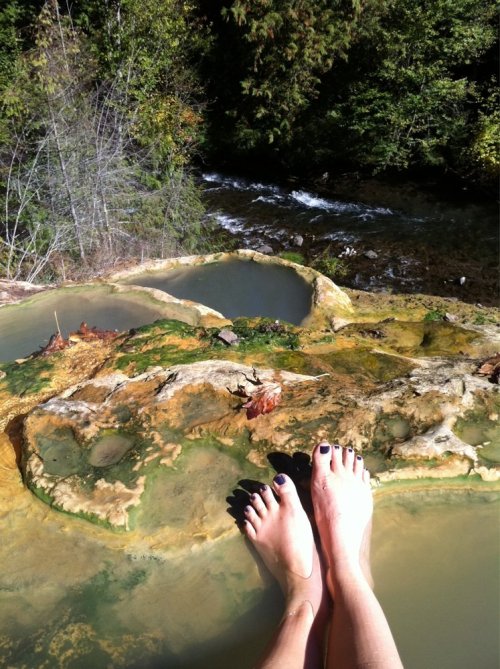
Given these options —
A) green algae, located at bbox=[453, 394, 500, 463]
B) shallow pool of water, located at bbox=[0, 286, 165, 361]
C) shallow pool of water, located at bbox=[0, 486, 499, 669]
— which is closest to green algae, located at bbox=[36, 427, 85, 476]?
shallow pool of water, located at bbox=[0, 486, 499, 669]

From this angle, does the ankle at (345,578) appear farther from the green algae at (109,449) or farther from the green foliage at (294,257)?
the green foliage at (294,257)

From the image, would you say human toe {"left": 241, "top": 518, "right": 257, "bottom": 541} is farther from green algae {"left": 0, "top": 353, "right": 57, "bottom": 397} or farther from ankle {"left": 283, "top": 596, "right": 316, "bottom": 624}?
green algae {"left": 0, "top": 353, "right": 57, "bottom": 397}

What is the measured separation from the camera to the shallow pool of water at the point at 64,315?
4.71 metres

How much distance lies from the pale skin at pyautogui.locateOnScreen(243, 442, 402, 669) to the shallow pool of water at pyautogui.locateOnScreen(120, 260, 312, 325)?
3214mm

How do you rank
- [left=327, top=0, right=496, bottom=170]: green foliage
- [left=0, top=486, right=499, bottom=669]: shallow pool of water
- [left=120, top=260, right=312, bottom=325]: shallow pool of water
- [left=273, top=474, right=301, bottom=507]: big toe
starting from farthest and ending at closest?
[left=327, top=0, right=496, bottom=170]: green foliage, [left=120, top=260, right=312, bottom=325]: shallow pool of water, [left=273, top=474, right=301, bottom=507]: big toe, [left=0, top=486, right=499, bottom=669]: shallow pool of water

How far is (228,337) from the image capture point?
3.66 metres

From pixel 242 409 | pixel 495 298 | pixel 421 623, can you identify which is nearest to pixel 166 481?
pixel 242 409

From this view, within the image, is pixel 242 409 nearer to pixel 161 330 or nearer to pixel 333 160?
pixel 161 330

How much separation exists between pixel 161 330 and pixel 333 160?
982cm

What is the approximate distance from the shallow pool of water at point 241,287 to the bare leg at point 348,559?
125 inches

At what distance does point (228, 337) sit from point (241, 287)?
2567mm

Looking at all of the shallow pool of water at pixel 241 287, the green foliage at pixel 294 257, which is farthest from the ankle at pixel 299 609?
the green foliage at pixel 294 257

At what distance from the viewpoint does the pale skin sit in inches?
67.9

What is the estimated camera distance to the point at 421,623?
75.7 inches
